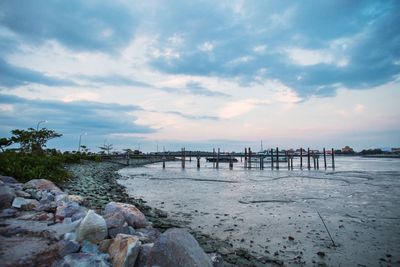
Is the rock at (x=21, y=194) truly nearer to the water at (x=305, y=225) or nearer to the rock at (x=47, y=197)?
the rock at (x=47, y=197)

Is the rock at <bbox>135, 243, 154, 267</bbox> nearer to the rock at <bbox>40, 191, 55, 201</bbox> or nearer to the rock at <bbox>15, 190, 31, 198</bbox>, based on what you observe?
the rock at <bbox>40, 191, 55, 201</bbox>

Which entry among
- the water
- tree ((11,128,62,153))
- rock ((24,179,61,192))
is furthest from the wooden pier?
rock ((24,179,61,192))

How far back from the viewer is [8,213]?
5.41m

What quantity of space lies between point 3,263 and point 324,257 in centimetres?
601

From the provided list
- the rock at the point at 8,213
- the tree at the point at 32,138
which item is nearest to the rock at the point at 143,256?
the rock at the point at 8,213

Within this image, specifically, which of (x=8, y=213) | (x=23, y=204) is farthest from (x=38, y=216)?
(x=23, y=204)

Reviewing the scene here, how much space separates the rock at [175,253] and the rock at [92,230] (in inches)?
47.7

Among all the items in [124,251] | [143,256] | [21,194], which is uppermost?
[21,194]

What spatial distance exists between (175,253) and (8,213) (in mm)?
4614

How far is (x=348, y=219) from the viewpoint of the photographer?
344 inches

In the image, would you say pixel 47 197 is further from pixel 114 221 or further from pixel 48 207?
pixel 114 221

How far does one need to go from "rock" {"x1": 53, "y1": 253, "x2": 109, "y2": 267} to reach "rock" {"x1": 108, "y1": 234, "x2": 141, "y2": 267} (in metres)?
0.14

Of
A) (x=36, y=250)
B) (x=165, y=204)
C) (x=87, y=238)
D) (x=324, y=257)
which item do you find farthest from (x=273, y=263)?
(x=165, y=204)

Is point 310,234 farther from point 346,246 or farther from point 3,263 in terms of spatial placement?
point 3,263
